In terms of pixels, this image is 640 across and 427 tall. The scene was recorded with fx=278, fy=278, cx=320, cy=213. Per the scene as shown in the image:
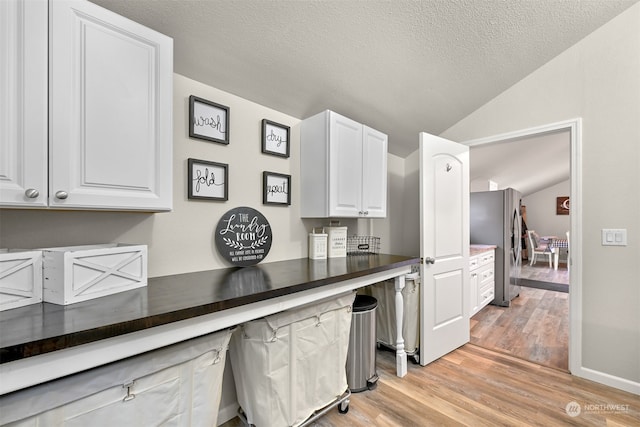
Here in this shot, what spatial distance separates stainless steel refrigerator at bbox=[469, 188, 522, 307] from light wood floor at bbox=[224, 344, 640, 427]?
1.84 meters

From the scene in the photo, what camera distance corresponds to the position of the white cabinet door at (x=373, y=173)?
2271mm

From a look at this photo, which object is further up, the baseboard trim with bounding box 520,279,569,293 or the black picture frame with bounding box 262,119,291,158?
the black picture frame with bounding box 262,119,291,158

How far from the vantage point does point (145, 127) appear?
117cm

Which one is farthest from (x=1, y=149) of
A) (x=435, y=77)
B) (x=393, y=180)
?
(x=393, y=180)

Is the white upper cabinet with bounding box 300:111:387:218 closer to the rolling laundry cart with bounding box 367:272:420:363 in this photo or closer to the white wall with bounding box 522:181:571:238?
→ the rolling laundry cart with bounding box 367:272:420:363

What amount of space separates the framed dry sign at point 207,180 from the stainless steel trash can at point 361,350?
1200mm

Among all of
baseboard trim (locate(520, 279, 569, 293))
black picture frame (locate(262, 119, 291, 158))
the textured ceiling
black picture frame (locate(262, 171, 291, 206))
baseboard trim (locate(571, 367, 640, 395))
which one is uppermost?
the textured ceiling

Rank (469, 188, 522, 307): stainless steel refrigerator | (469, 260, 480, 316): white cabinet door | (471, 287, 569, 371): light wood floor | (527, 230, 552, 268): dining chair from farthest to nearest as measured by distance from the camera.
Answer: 1. (527, 230, 552, 268): dining chair
2. (469, 188, 522, 307): stainless steel refrigerator
3. (469, 260, 480, 316): white cabinet door
4. (471, 287, 569, 371): light wood floor

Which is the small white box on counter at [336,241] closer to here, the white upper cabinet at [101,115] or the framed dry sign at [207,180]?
the framed dry sign at [207,180]

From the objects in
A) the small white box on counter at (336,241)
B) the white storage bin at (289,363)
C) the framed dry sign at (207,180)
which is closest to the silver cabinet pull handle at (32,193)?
the framed dry sign at (207,180)

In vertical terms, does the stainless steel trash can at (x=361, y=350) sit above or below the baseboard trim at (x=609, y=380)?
above

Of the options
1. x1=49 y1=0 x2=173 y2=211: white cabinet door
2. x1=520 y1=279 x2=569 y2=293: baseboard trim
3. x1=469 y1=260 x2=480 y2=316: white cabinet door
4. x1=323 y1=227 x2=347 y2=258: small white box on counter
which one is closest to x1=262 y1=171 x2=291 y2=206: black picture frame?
x1=323 y1=227 x2=347 y2=258: small white box on counter

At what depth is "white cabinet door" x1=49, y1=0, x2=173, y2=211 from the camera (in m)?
Result: 0.97

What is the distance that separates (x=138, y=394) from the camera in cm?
93
